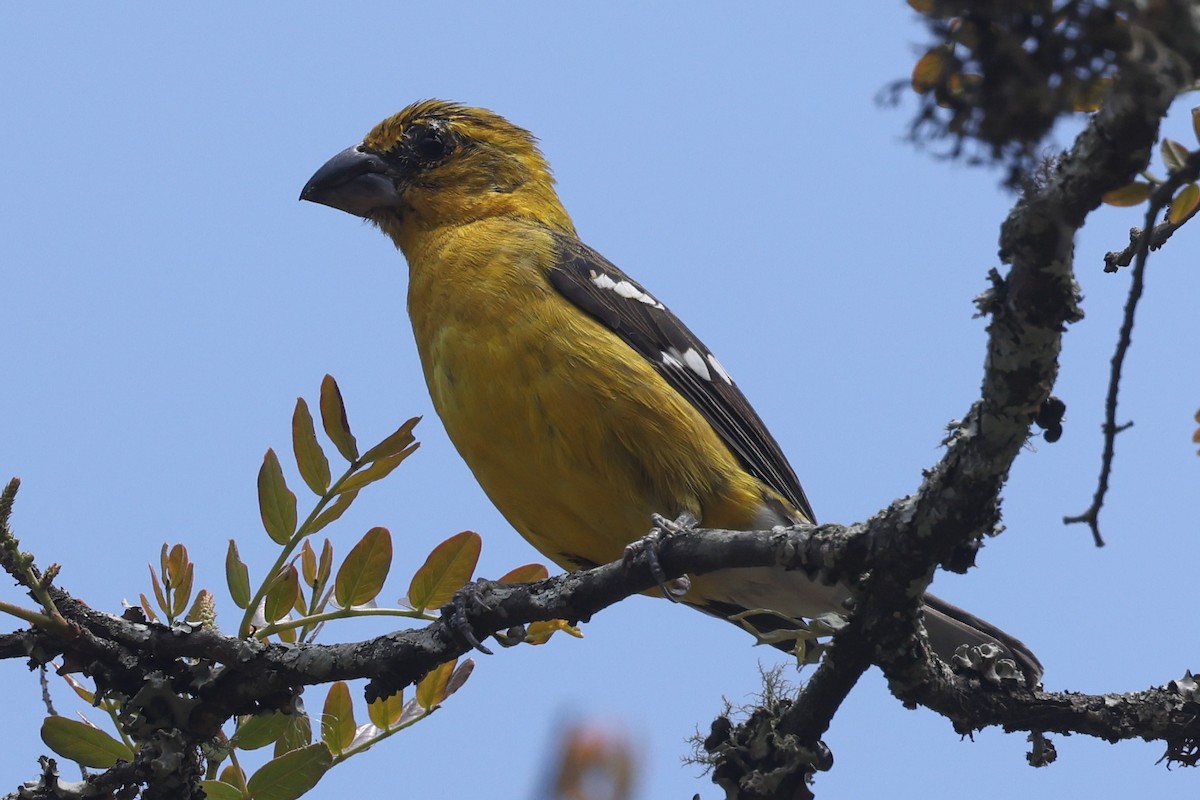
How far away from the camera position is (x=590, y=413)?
4688mm

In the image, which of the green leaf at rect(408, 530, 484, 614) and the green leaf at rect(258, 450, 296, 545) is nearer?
the green leaf at rect(258, 450, 296, 545)

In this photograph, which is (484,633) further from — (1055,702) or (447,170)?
(447,170)

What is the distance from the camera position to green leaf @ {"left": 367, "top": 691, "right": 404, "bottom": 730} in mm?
3863

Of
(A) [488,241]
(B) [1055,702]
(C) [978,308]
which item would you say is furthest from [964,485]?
(A) [488,241]

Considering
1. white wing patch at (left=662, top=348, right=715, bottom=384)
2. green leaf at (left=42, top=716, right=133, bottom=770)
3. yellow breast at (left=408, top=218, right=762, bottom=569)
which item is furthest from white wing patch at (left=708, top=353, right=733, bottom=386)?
green leaf at (left=42, top=716, right=133, bottom=770)

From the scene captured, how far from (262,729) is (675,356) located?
7.75 feet

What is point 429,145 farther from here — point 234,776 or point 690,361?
point 234,776

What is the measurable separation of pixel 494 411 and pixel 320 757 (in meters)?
1.51

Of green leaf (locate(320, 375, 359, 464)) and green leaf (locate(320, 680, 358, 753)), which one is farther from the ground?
green leaf (locate(320, 375, 359, 464))

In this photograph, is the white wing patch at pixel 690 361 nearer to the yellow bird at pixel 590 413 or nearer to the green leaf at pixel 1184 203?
the yellow bird at pixel 590 413

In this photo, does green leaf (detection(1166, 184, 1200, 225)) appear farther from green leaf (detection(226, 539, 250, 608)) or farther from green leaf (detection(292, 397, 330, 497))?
green leaf (detection(226, 539, 250, 608))

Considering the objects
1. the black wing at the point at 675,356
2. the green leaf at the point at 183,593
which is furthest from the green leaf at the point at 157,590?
the black wing at the point at 675,356

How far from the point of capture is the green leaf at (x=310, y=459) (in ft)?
12.3

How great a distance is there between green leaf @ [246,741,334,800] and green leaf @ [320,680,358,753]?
0.19m
